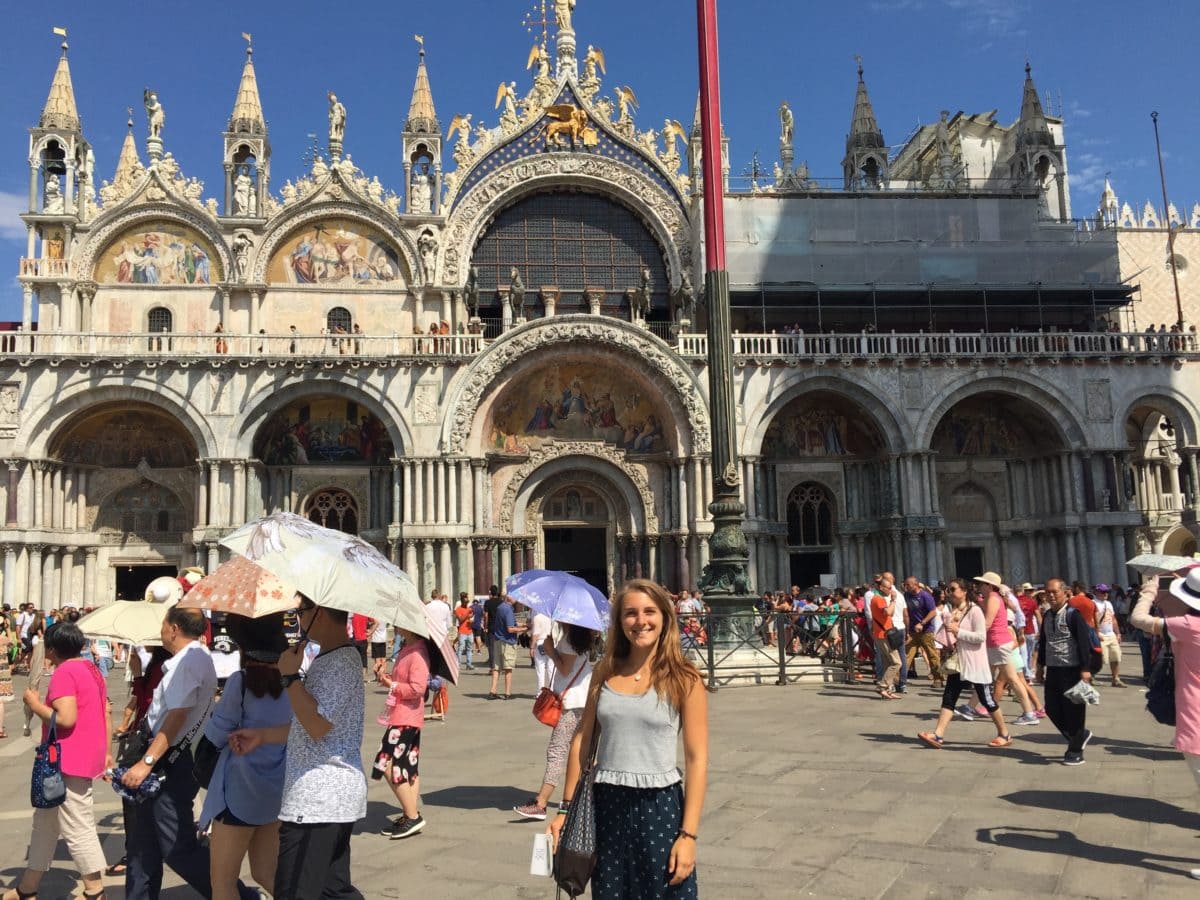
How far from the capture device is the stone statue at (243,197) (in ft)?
102

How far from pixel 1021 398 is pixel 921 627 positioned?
15.5m

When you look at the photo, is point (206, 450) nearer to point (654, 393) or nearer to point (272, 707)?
point (654, 393)

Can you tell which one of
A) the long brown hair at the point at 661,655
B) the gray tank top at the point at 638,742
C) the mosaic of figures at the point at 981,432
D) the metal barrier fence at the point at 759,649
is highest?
the mosaic of figures at the point at 981,432

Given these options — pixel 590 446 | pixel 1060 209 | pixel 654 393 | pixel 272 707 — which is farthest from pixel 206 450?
pixel 1060 209

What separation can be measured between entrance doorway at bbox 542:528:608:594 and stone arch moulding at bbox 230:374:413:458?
222 inches

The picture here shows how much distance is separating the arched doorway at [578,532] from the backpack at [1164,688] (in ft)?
74.3

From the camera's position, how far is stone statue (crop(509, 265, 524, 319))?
29906 millimetres

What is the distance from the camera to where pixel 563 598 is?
781 cm

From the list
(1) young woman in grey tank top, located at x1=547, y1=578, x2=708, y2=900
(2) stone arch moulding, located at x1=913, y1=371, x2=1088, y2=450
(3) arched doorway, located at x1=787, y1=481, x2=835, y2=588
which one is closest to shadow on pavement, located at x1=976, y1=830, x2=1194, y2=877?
(1) young woman in grey tank top, located at x1=547, y1=578, x2=708, y2=900

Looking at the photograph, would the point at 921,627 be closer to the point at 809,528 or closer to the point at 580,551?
the point at 809,528

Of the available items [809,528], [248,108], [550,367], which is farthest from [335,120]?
[809,528]

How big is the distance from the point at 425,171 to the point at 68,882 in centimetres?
2812

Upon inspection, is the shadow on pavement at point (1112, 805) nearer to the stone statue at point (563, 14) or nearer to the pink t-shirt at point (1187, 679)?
the pink t-shirt at point (1187, 679)

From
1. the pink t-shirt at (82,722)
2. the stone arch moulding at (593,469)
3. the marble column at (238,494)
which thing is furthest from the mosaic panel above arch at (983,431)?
the pink t-shirt at (82,722)
